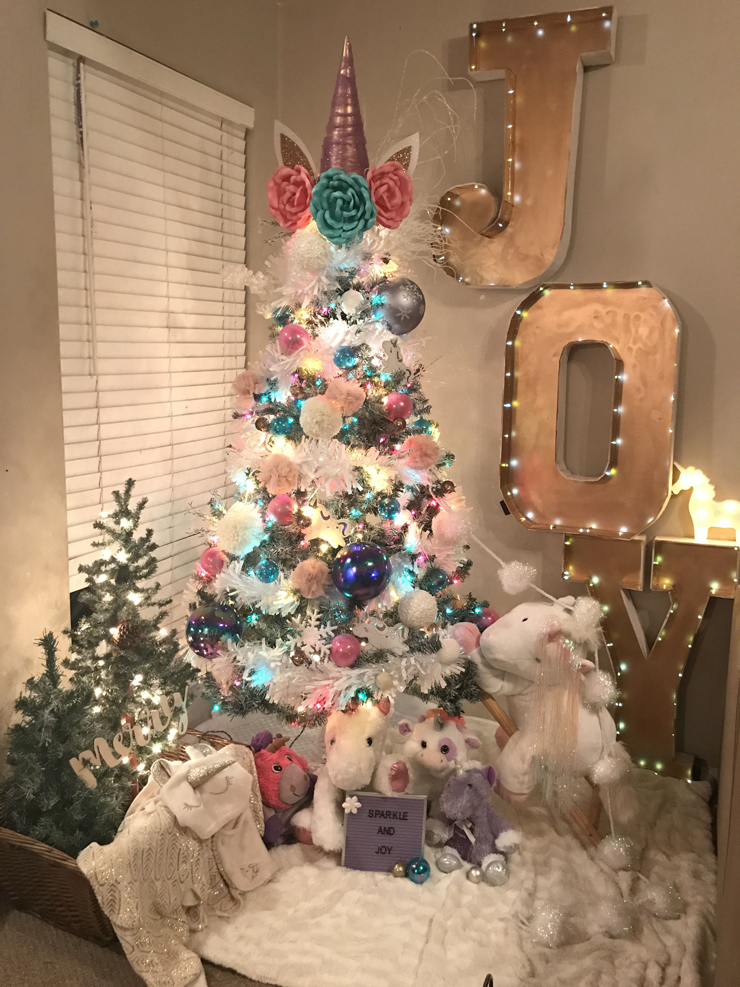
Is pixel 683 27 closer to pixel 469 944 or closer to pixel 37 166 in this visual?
pixel 37 166

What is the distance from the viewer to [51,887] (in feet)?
5.98

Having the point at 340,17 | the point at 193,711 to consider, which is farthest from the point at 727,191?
the point at 193,711

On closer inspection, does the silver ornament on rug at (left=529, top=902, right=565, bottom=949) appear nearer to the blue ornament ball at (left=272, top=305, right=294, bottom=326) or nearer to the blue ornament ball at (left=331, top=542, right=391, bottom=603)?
the blue ornament ball at (left=331, top=542, right=391, bottom=603)

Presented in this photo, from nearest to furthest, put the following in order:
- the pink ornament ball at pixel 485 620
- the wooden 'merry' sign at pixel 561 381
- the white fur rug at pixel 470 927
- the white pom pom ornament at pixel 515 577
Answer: the white fur rug at pixel 470 927
the white pom pom ornament at pixel 515 577
the pink ornament ball at pixel 485 620
the wooden 'merry' sign at pixel 561 381

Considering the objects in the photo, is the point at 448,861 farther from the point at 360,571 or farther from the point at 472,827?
the point at 360,571

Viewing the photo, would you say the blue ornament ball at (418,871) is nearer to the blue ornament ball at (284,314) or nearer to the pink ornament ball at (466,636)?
the pink ornament ball at (466,636)

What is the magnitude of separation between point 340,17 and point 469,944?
2913 mm

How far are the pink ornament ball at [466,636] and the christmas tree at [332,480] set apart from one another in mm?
96

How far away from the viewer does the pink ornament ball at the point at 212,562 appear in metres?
2.12

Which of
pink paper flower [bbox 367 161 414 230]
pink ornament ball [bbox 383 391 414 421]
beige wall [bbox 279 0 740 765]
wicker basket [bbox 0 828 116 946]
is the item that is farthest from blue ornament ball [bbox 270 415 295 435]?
wicker basket [bbox 0 828 116 946]

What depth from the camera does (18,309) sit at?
6.42 feet

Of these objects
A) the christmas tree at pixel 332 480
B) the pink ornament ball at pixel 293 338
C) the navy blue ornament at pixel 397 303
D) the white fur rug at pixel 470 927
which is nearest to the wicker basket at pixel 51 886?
the white fur rug at pixel 470 927

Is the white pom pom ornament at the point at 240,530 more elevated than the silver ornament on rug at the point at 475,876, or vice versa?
the white pom pom ornament at the point at 240,530

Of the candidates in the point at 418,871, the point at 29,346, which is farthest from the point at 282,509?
the point at 418,871
